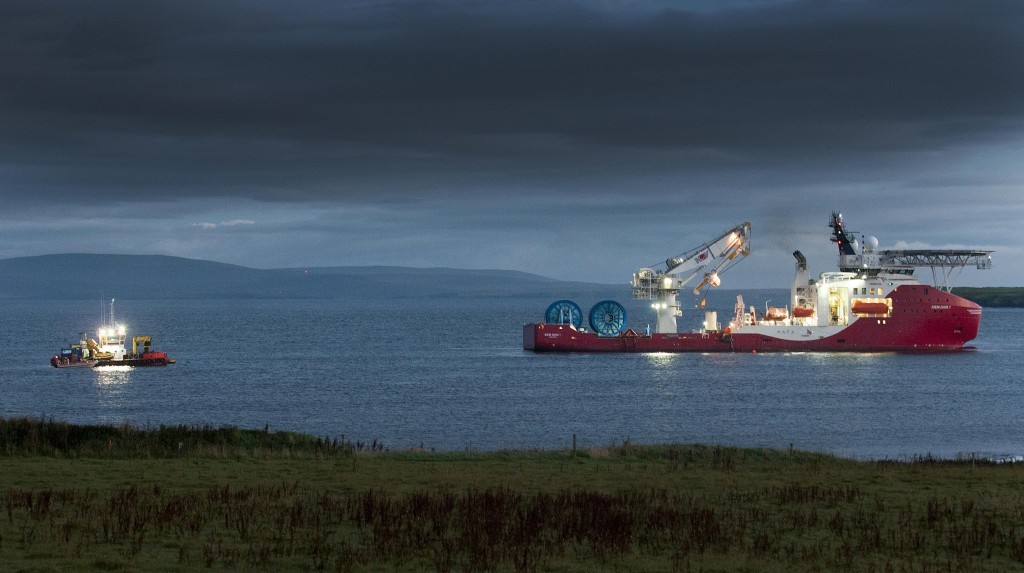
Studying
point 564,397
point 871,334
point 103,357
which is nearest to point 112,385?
point 103,357

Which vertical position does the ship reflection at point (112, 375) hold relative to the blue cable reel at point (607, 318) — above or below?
below

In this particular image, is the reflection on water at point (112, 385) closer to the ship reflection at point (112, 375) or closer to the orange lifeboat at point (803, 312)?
the ship reflection at point (112, 375)

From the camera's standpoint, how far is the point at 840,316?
9700 cm

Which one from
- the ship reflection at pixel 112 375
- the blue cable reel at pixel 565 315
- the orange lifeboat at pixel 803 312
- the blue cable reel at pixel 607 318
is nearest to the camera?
the ship reflection at pixel 112 375

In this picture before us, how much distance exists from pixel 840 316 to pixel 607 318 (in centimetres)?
2068

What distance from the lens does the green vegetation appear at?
16688mm

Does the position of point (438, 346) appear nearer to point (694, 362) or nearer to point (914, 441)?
point (694, 362)

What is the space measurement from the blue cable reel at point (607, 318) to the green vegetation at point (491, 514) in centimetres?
6996

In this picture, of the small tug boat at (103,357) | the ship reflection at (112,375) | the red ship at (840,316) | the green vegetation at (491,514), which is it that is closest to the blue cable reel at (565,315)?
the red ship at (840,316)

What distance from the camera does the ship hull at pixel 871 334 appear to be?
3720 inches

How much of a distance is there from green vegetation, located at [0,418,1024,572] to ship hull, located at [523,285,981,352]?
6635 centimetres

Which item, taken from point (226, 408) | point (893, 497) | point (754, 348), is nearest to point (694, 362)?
point (754, 348)

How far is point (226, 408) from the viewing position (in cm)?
6175

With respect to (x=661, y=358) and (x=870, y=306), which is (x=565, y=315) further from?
(x=870, y=306)
